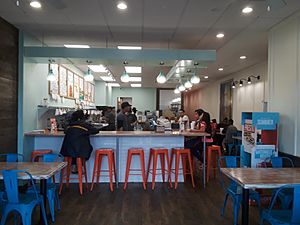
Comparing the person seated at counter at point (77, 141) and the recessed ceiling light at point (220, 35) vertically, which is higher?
the recessed ceiling light at point (220, 35)

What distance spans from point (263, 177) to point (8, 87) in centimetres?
392

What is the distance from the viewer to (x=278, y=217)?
96.7 inches

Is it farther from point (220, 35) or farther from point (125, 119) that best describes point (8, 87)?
point (220, 35)

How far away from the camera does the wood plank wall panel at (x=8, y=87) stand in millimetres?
4223

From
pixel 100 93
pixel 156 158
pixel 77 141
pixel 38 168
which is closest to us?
pixel 38 168

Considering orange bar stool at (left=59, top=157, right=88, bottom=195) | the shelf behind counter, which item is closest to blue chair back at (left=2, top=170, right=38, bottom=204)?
orange bar stool at (left=59, top=157, right=88, bottom=195)

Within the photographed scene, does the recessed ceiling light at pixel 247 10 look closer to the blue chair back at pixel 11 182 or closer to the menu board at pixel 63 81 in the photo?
the blue chair back at pixel 11 182

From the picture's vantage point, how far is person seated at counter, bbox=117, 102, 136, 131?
6.02m

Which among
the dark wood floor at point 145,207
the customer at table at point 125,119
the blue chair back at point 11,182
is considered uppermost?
the customer at table at point 125,119

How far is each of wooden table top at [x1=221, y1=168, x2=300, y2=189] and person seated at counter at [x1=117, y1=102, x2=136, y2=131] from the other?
3322mm

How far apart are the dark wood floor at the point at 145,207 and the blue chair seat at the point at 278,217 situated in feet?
2.85

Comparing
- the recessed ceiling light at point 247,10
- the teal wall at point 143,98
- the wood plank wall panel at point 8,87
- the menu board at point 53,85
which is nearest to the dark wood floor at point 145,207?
the wood plank wall panel at point 8,87

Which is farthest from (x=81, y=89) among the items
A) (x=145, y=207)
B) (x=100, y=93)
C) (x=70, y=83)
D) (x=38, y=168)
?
(x=38, y=168)

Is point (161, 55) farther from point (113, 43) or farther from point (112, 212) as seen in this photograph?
point (112, 212)
